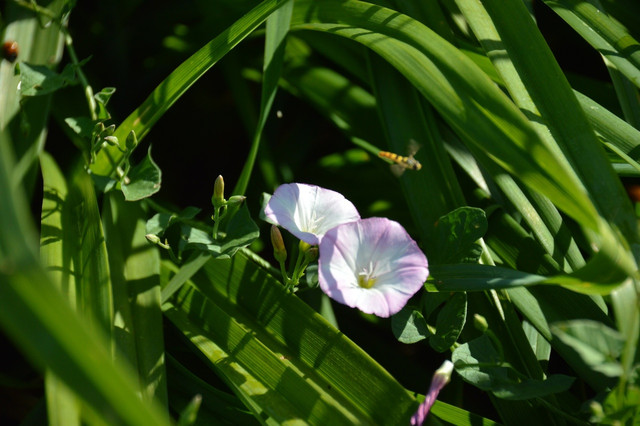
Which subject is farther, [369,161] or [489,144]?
[369,161]

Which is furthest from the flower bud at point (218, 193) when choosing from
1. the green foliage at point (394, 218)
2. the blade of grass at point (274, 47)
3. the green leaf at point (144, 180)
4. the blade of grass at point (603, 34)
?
the blade of grass at point (603, 34)

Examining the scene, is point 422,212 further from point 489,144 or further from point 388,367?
point 388,367

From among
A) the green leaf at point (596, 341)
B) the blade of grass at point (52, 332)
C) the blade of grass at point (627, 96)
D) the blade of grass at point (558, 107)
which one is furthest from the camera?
the blade of grass at point (627, 96)

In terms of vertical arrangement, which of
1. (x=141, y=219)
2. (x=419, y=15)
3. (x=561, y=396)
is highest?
(x=419, y=15)

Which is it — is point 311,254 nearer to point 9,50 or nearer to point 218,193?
point 218,193

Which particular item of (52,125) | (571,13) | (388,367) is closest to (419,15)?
(571,13)

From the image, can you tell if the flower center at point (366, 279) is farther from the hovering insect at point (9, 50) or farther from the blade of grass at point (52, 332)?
the hovering insect at point (9, 50)
